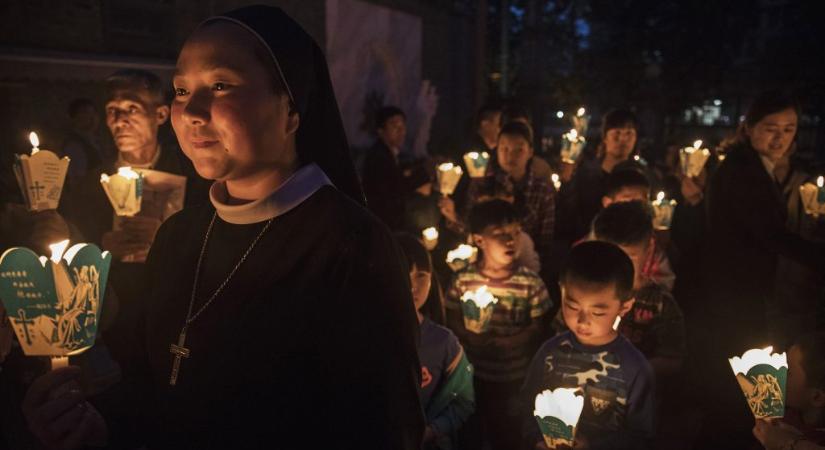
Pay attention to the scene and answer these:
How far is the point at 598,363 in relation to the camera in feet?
9.62

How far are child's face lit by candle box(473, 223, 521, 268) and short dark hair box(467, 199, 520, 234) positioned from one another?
0.03 metres

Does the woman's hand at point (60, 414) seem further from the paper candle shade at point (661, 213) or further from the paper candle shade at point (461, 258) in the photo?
the paper candle shade at point (661, 213)

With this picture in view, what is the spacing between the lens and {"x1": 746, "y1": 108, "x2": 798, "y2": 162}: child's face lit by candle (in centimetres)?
421

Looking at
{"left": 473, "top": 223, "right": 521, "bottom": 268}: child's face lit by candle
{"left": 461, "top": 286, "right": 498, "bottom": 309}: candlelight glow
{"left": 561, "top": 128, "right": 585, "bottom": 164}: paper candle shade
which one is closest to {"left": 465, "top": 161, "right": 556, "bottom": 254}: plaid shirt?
{"left": 561, "top": 128, "right": 585, "bottom": 164}: paper candle shade

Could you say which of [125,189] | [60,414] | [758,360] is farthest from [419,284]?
[60,414]

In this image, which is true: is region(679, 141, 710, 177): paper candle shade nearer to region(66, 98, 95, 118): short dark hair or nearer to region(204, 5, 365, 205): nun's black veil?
region(204, 5, 365, 205): nun's black veil

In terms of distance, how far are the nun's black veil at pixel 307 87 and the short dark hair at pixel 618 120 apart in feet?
15.2

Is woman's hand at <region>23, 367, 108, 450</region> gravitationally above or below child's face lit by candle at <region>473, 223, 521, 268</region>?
above

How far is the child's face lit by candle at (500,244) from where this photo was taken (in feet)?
13.4

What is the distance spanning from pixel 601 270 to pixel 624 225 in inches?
35.0

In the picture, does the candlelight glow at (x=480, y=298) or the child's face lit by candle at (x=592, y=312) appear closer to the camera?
the child's face lit by candle at (x=592, y=312)

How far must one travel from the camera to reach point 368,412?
54.8 inches

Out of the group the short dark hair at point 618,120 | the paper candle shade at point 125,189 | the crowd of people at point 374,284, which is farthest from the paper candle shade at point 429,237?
the paper candle shade at point 125,189

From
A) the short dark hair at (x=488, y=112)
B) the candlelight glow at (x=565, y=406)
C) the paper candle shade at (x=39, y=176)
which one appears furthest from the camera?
the short dark hair at (x=488, y=112)
